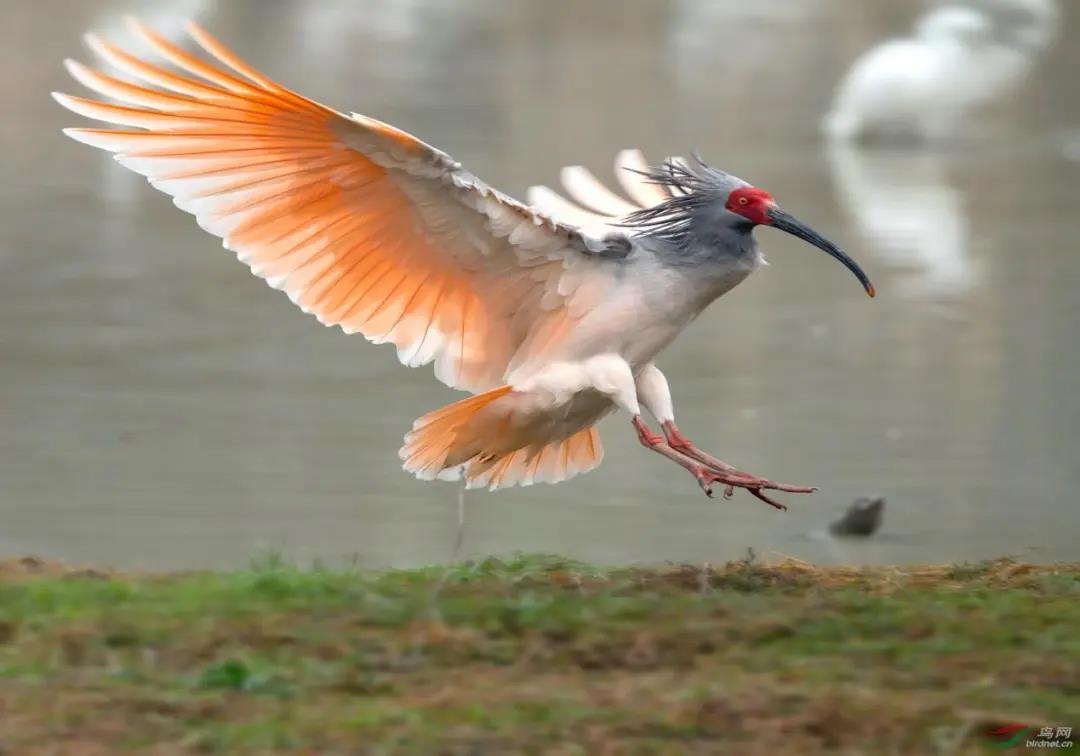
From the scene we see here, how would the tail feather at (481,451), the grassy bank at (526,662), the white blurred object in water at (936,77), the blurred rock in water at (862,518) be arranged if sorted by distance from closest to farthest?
the grassy bank at (526,662) → the tail feather at (481,451) → the blurred rock in water at (862,518) → the white blurred object in water at (936,77)

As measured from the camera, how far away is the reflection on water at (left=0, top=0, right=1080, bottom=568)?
23.4 feet

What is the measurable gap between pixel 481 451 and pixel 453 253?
2.09 feet

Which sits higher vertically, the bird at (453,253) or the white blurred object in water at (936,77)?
the white blurred object in water at (936,77)

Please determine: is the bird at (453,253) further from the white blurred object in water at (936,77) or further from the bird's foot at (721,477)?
the white blurred object in water at (936,77)

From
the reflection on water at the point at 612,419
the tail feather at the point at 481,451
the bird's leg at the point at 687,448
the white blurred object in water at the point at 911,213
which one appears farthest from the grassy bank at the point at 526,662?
the white blurred object in water at the point at 911,213

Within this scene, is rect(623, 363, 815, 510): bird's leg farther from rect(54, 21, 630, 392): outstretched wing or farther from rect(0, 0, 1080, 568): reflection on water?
rect(0, 0, 1080, 568): reflection on water

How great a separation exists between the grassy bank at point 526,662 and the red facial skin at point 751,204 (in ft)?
3.83

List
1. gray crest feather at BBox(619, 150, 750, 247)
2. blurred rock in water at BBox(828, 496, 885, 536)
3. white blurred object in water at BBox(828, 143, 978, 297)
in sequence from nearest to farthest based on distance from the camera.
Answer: gray crest feather at BBox(619, 150, 750, 247) → blurred rock in water at BBox(828, 496, 885, 536) → white blurred object in water at BBox(828, 143, 978, 297)

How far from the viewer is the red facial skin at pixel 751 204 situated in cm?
591

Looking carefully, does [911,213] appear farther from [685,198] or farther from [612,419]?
[685,198]

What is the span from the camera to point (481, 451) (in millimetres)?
6070


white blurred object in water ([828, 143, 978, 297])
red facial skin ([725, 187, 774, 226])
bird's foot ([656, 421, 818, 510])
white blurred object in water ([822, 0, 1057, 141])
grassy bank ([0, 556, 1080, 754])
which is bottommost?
grassy bank ([0, 556, 1080, 754])

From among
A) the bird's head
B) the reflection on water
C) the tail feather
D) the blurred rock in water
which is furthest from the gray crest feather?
the blurred rock in water

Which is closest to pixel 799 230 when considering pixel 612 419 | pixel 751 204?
pixel 751 204
